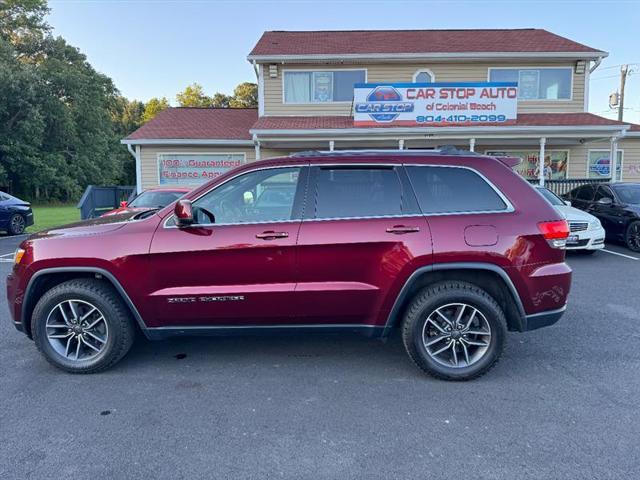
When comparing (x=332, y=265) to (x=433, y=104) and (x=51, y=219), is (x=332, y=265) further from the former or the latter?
(x=51, y=219)

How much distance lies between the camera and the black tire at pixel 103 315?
3.52 m

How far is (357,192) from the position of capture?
11.7 ft

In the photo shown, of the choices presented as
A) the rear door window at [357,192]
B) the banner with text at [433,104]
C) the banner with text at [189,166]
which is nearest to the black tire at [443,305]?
the rear door window at [357,192]

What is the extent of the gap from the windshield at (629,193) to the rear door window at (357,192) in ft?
28.4

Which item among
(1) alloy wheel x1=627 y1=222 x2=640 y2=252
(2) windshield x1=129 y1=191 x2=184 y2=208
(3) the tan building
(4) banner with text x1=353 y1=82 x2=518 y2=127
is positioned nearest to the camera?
(1) alloy wheel x1=627 y1=222 x2=640 y2=252

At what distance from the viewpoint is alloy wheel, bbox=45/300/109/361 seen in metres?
3.59

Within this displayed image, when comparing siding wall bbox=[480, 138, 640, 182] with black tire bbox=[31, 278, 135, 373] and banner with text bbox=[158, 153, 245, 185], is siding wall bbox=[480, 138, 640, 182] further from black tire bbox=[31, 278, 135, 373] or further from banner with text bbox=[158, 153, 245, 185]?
black tire bbox=[31, 278, 135, 373]

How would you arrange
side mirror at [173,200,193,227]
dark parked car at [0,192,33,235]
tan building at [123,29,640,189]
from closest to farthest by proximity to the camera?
side mirror at [173,200,193,227] < dark parked car at [0,192,33,235] < tan building at [123,29,640,189]

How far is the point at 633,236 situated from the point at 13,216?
16.2 meters

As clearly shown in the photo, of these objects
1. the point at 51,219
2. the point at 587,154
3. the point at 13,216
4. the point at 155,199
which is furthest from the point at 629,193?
the point at 51,219

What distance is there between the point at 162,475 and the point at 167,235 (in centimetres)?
174

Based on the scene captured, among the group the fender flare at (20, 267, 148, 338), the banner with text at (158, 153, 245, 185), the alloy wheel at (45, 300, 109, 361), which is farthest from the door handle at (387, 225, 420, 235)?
the banner with text at (158, 153, 245, 185)

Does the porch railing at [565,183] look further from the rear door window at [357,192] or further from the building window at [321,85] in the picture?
the rear door window at [357,192]

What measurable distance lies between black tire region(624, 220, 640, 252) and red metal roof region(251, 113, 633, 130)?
18.8ft
